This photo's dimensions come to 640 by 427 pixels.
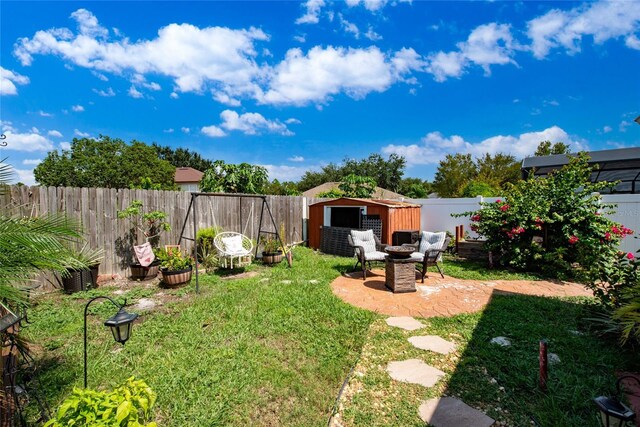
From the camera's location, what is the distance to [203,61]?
741 cm

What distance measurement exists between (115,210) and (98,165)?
2405cm

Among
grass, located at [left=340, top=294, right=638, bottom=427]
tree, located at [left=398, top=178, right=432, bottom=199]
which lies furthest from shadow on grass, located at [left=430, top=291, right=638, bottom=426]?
tree, located at [left=398, top=178, right=432, bottom=199]

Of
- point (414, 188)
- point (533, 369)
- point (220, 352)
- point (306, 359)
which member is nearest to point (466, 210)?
point (533, 369)

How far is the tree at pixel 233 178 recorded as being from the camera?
41.5ft

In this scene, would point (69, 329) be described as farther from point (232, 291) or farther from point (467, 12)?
point (467, 12)

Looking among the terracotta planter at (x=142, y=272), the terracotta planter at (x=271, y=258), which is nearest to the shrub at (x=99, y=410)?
the terracotta planter at (x=142, y=272)

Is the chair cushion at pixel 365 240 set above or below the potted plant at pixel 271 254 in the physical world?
above

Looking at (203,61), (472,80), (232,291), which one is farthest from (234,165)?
(472,80)

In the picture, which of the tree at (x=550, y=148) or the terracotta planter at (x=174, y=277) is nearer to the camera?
the terracotta planter at (x=174, y=277)

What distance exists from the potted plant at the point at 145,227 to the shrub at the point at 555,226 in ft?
24.8

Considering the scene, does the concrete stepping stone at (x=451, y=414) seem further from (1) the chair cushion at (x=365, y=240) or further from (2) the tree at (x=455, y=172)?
(2) the tree at (x=455, y=172)

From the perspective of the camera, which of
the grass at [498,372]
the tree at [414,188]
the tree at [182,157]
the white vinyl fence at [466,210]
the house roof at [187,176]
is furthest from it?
the tree at [182,157]

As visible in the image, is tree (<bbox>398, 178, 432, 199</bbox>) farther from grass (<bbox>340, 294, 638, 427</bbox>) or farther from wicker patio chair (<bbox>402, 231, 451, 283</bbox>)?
grass (<bbox>340, 294, 638, 427</bbox>)

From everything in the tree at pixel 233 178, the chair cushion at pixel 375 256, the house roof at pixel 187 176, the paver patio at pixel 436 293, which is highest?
the house roof at pixel 187 176
